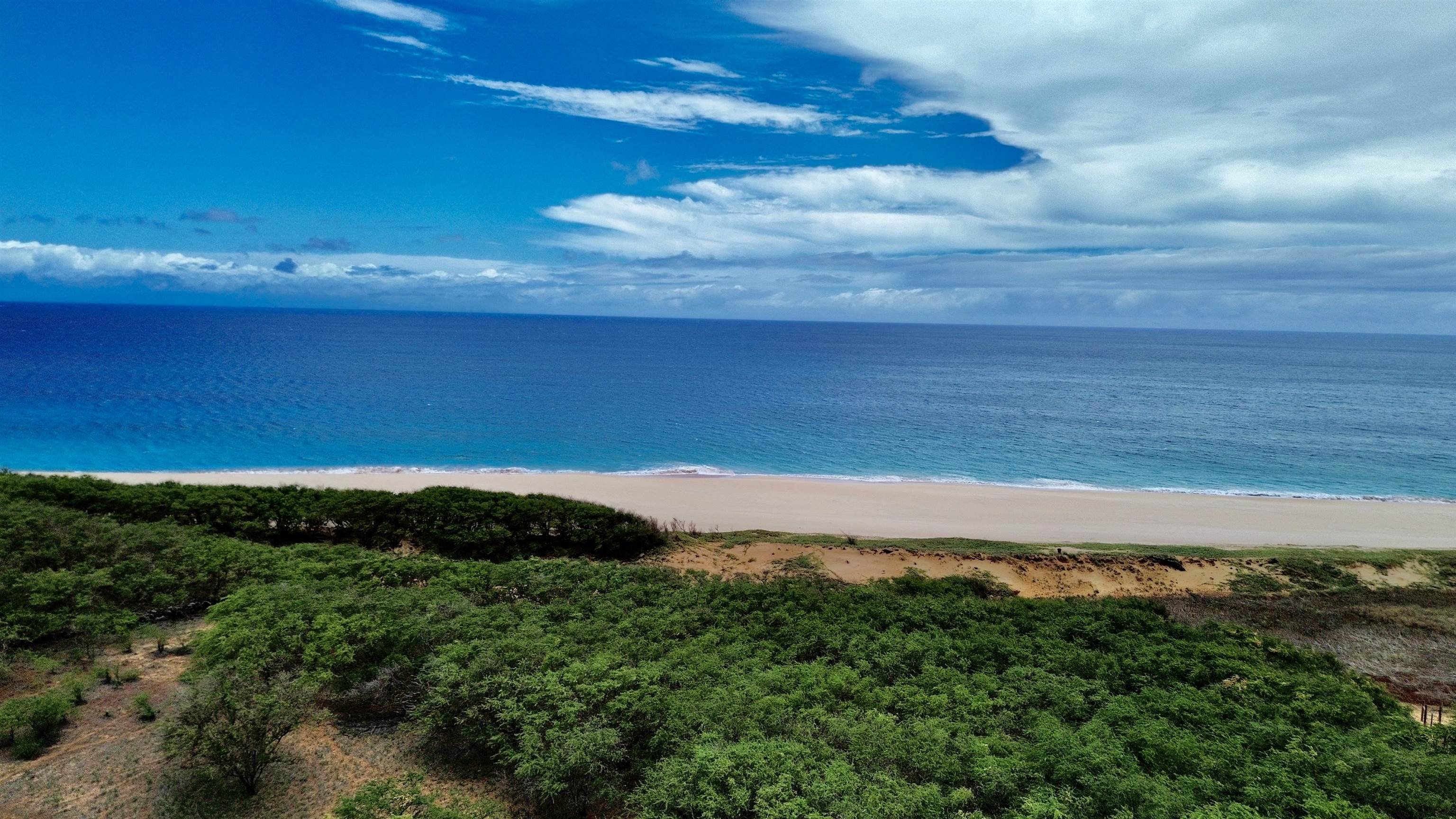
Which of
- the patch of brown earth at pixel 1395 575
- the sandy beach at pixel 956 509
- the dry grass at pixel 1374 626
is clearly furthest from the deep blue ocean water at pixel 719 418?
the dry grass at pixel 1374 626

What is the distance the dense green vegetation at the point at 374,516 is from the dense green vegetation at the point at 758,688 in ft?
11.3

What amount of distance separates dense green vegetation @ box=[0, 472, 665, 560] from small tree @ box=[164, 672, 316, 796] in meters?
10.8

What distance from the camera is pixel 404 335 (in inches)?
6545

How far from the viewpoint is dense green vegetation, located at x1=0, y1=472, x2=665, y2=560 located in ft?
68.4

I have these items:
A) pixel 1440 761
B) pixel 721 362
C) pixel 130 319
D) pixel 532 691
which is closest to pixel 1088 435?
pixel 1440 761

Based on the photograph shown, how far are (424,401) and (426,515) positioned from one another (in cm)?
4258

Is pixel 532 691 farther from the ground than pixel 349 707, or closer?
farther from the ground

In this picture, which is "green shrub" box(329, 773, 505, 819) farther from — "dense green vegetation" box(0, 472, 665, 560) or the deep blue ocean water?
the deep blue ocean water

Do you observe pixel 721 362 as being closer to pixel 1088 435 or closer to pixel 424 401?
pixel 424 401

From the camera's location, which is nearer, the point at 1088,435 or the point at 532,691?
the point at 532,691

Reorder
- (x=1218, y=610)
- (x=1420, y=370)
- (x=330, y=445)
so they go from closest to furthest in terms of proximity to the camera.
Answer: (x=1218, y=610) → (x=330, y=445) → (x=1420, y=370)

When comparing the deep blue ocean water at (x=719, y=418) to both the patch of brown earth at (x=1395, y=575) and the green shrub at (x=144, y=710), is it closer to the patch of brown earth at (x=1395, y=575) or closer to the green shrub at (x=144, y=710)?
the patch of brown earth at (x=1395, y=575)

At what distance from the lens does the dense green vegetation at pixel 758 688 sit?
934cm

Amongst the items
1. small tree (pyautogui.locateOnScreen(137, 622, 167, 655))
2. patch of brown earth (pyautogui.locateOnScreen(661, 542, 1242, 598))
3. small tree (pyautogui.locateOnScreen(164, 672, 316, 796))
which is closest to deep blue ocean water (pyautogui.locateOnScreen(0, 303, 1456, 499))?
patch of brown earth (pyautogui.locateOnScreen(661, 542, 1242, 598))
